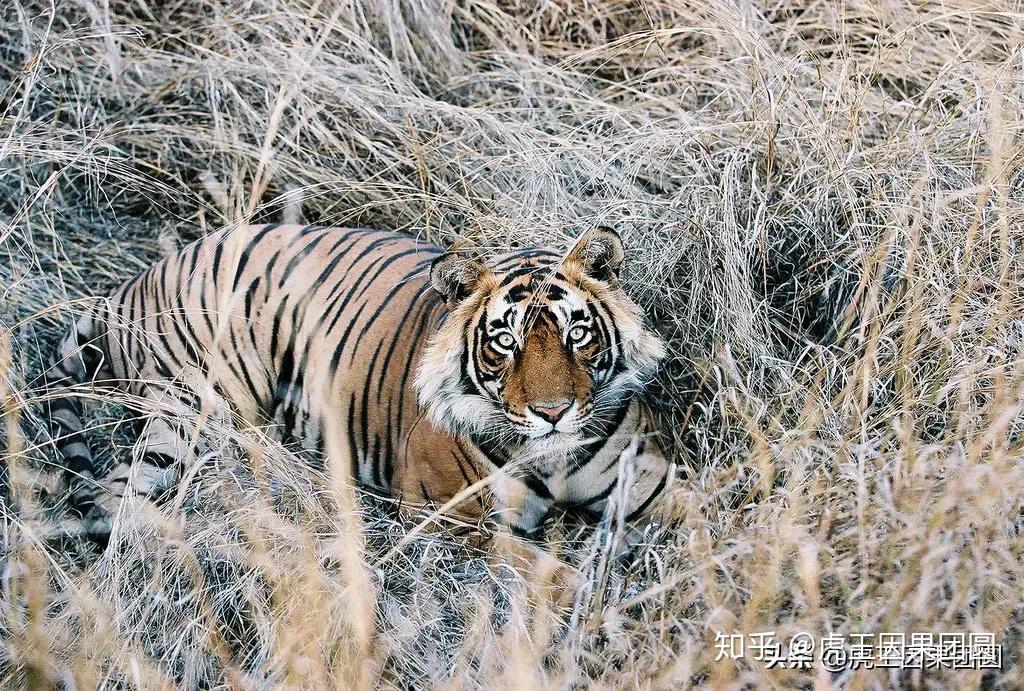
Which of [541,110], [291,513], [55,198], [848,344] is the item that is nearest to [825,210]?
[848,344]

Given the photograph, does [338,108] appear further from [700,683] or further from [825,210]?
[700,683]

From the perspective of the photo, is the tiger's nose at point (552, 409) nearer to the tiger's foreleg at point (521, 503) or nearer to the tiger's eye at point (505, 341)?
the tiger's eye at point (505, 341)

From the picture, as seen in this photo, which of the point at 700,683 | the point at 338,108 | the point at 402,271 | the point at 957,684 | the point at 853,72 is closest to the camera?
the point at 957,684

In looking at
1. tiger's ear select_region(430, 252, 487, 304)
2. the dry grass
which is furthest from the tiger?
the dry grass

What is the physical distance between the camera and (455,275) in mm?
2957

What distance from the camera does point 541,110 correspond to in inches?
166

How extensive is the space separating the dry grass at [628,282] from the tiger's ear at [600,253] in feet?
1.66

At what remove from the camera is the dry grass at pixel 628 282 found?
247 centimetres

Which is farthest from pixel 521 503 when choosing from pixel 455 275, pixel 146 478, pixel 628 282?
pixel 146 478

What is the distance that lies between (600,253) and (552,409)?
0.45 metres

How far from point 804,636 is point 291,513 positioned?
1392 mm

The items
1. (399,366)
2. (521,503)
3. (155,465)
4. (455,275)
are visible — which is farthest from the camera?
(399,366)

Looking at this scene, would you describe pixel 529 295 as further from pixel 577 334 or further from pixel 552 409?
pixel 552 409

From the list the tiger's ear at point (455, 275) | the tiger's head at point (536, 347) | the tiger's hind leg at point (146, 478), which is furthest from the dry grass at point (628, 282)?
the tiger's ear at point (455, 275)
